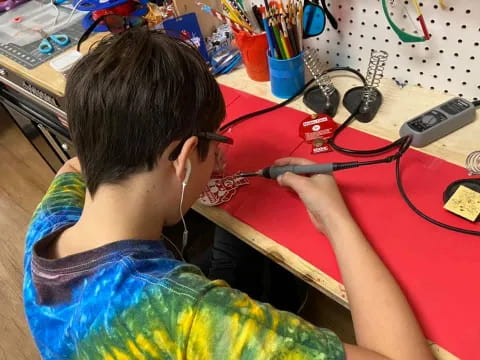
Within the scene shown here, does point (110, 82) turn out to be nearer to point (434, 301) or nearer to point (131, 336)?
point (131, 336)

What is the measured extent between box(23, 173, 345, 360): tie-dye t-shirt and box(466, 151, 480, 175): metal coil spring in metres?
0.38

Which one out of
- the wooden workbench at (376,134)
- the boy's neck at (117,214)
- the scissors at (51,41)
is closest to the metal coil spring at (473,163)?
the wooden workbench at (376,134)

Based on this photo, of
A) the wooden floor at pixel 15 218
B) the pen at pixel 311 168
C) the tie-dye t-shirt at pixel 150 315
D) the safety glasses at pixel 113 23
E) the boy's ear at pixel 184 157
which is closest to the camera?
the tie-dye t-shirt at pixel 150 315

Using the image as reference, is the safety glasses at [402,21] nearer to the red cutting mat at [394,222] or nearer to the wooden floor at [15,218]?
the red cutting mat at [394,222]

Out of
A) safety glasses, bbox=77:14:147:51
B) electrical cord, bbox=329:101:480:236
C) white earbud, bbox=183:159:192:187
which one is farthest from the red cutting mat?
safety glasses, bbox=77:14:147:51

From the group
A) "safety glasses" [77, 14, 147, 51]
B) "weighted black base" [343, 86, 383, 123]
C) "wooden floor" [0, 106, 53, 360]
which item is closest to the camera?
"weighted black base" [343, 86, 383, 123]

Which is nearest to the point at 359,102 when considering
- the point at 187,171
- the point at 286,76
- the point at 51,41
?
the point at 286,76

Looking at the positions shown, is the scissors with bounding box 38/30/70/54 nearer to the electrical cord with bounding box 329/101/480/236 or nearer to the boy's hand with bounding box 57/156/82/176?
the boy's hand with bounding box 57/156/82/176

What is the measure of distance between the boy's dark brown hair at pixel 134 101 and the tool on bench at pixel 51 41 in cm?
68

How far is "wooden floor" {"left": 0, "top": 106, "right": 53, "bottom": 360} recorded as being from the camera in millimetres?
1462

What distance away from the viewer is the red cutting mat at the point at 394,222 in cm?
54

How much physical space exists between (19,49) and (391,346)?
1256 millimetres

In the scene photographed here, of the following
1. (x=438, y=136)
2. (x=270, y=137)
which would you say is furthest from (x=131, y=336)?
(x=438, y=136)

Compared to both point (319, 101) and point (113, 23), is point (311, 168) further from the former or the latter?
point (113, 23)
